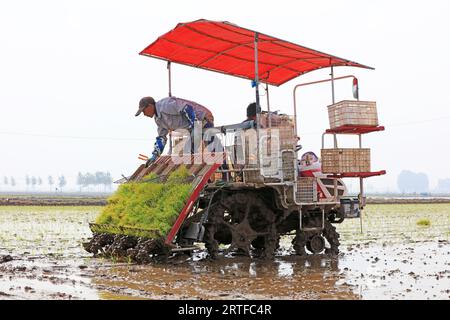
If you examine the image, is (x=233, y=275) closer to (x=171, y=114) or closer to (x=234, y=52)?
(x=171, y=114)

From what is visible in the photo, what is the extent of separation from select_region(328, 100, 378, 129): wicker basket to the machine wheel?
1.92 meters

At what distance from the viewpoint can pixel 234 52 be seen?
11203 mm

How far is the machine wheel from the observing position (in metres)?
9.84

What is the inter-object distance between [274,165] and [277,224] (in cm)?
127

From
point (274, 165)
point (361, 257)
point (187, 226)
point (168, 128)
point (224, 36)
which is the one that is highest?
point (224, 36)

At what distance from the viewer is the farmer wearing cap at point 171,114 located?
10.5m

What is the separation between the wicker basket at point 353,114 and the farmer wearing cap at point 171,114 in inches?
88.4

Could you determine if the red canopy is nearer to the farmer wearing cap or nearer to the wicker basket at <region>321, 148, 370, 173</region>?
the farmer wearing cap

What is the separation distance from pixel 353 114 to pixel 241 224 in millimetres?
2656

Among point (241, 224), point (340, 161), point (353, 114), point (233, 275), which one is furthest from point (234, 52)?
point (233, 275)

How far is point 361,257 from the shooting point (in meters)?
10.6

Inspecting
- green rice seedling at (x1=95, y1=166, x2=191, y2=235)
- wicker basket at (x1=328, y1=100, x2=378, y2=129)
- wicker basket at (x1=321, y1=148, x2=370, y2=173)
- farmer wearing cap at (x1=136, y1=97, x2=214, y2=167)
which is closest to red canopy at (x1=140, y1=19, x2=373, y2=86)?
farmer wearing cap at (x1=136, y1=97, x2=214, y2=167)
